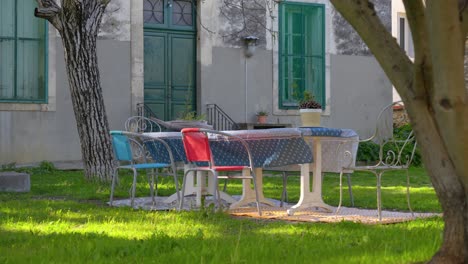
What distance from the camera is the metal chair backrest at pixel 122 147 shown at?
737 centimetres

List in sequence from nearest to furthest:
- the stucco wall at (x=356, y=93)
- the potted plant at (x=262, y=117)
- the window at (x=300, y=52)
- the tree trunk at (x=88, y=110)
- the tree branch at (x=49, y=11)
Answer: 1. the tree branch at (x=49, y=11)
2. the tree trunk at (x=88, y=110)
3. the potted plant at (x=262, y=117)
4. the window at (x=300, y=52)
5. the stucco wall at (x=356, y=93)

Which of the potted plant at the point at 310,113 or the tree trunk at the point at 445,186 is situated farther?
the potted plant at the point at 310,113

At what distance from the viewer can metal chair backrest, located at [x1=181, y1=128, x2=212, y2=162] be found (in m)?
6.61

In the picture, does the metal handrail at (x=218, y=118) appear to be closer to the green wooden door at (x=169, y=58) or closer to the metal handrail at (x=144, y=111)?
the green wooden door at (x=169, y=58)

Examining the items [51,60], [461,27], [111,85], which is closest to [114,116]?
[111,85]

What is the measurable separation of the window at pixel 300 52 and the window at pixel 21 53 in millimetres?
4303

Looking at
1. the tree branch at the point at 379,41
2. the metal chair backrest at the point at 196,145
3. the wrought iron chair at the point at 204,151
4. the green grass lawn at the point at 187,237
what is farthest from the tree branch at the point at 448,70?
the metal chair backrest at the point at 196,145

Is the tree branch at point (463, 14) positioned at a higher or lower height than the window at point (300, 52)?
lower

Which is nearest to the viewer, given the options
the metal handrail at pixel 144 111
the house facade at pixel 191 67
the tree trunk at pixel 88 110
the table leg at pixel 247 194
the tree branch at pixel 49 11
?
the table leg at pixel 247 194

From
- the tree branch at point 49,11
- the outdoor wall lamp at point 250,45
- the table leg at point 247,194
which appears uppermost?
the outdoor wall lamp at point 250,45

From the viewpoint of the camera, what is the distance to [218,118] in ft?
46.9

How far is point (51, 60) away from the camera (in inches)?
511

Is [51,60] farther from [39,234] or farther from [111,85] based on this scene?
[39,234]

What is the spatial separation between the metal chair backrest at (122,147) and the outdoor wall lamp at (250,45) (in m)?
7.27
